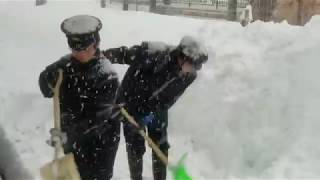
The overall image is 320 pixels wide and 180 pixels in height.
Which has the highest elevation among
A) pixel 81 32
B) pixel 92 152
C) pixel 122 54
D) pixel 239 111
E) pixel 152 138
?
pixel 81 32

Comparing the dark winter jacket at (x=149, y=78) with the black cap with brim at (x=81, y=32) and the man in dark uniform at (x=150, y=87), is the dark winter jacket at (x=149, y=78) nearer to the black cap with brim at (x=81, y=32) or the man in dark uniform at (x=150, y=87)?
the man in dark uniform at (x=150, y=87)

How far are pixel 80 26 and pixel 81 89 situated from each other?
42 cm

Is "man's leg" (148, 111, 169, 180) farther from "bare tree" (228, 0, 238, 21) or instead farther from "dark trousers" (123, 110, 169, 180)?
"bare tree" (228, 0, 238, 21)

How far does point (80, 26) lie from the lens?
3.61 m

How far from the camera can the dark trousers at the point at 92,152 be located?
3.82 metres

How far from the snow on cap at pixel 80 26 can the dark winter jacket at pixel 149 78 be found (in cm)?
75

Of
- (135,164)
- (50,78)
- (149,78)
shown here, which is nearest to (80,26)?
(50,78)

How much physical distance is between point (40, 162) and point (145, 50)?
92.4 inches

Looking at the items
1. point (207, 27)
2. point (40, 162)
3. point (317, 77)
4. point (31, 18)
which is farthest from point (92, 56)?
point (31, 18)

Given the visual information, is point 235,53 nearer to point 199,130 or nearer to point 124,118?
point 199,130

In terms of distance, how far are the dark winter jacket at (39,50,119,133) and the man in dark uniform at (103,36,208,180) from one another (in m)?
0.69

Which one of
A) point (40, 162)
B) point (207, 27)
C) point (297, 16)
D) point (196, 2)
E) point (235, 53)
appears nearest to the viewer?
point (40, 162)

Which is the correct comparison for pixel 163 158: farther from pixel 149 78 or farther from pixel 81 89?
pixel 81 89

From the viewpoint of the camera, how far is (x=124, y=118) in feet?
15.6
